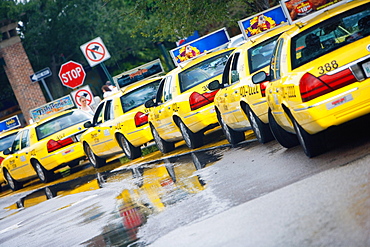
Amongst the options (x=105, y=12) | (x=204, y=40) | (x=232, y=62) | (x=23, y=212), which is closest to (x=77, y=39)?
(x=105, y=12)

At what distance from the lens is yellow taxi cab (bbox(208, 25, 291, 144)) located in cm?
1097

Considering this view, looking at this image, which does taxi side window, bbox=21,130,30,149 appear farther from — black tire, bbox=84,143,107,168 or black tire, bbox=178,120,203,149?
black tire, bbox=178,120,203,149

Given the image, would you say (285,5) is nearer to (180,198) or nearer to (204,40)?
(180,198)

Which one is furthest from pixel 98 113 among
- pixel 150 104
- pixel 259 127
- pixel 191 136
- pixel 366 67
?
pixel 366 67

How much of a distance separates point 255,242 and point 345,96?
246 centimetres

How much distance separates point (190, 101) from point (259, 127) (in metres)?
2.57

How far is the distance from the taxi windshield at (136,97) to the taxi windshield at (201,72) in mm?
3121

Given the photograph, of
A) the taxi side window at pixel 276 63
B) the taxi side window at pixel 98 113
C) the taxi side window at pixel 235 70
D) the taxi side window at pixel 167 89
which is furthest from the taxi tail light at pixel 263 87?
the taxi side window at pixel 98 113

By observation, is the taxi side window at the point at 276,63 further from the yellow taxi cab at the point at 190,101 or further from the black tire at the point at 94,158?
the black tire at the point at 94,158

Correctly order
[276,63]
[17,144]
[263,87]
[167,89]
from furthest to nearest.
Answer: [17,144], [167,89], [263,87], [276,63]

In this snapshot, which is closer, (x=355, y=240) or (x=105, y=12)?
(x=355, y=240)

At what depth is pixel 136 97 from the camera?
56.8ft

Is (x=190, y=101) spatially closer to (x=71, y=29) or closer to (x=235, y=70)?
(x=235, y=70)

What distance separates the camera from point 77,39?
158ft
